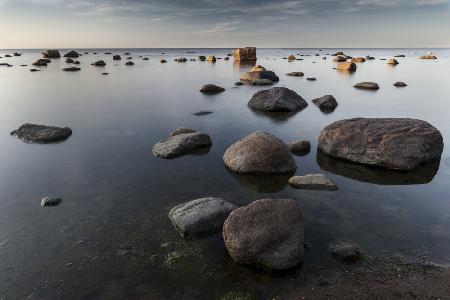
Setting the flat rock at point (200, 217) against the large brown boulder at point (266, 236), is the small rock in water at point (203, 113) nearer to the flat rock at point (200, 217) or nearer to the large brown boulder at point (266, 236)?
the flat rock at point (200, 217)

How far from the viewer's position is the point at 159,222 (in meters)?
11.1

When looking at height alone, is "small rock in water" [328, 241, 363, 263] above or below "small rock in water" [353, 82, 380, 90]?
below

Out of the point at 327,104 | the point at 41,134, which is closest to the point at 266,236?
the point at 41,134

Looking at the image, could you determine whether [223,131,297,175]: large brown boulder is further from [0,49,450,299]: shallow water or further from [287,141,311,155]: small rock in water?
[287,141,311,155]: small rock in water

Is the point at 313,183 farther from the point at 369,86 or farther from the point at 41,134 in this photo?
the point at 369,86

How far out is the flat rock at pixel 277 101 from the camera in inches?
1166

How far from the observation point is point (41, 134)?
68.2ft

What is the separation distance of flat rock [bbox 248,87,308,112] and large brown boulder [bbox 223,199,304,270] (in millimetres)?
21029

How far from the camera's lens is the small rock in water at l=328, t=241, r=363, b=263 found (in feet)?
30.0

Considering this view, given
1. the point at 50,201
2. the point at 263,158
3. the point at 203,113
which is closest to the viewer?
the point at 50,201

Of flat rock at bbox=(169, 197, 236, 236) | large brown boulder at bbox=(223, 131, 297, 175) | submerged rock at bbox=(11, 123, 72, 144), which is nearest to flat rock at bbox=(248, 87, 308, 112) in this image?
large brown boulder at bbox=(223, 131, 297, 175)

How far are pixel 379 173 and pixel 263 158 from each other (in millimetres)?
5393

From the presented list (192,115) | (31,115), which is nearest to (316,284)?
(192,115)

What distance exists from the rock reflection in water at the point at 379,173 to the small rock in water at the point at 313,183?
1.94m
